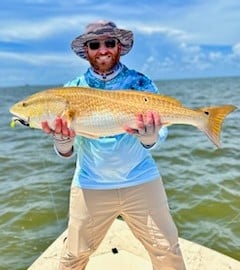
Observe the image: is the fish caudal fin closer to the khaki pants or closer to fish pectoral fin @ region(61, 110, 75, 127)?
the khaki pants

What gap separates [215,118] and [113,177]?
32.5 inches

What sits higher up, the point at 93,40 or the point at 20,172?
the point at 93,40

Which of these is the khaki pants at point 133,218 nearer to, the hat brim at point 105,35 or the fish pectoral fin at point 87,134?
the fish pectoral fin at point 87,134

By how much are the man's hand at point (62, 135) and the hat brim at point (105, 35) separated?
643 mm

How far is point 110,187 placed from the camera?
3408 millimetres

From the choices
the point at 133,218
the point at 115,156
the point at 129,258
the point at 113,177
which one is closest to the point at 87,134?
the point at 115,156

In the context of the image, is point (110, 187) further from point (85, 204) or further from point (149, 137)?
point (149, 137)

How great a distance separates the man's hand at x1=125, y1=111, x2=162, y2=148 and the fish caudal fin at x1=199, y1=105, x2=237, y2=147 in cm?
35

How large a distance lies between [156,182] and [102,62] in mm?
952

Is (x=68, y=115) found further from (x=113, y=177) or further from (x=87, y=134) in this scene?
(x=113, y=177)

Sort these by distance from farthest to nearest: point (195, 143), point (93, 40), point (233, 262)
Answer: point (195, 143)
point (233, 262)
point (93, 40)

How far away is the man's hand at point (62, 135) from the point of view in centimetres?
311

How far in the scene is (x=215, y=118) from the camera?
322 centimetres

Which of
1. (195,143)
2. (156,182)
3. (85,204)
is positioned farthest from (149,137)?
(195,143)
